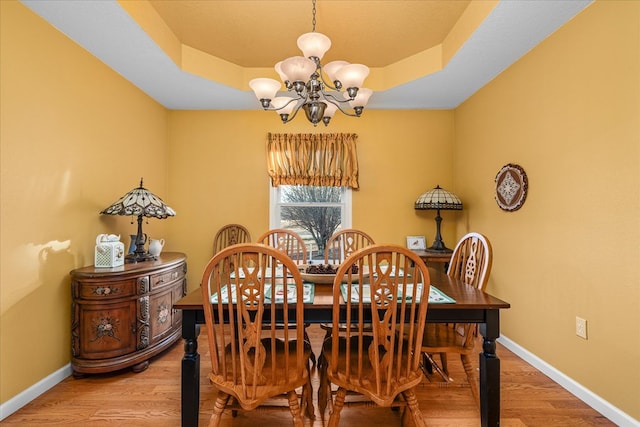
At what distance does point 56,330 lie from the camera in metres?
A: 2.22

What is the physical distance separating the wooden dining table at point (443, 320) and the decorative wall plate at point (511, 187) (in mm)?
1348

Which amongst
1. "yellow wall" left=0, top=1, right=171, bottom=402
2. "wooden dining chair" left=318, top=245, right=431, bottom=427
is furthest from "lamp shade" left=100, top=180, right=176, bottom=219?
"wooden dining chair" left=318, top=245, right=431, bottom=427

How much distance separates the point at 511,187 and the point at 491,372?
1706 millimetres

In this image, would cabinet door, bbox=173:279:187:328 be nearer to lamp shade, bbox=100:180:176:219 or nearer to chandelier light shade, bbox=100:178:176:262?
chandelier light shade, bbox=100:178:176:262

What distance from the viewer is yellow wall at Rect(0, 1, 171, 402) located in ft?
6.24

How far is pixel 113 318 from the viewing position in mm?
2254

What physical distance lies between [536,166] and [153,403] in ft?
10.4

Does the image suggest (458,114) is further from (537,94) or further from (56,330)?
(56,330)

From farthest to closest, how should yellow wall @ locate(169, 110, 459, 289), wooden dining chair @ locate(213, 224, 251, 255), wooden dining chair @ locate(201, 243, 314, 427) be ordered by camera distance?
yellow wall @ locate(169, 110, 459, 289) → wooden dining chair @ locate(213, 224, 251, 255) → wooden dining chair @ locate(201, 243, 314, 427)

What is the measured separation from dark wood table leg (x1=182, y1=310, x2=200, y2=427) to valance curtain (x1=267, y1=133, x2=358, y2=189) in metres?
2.29

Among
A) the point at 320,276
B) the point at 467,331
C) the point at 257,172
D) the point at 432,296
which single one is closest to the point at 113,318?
the point at 320,276

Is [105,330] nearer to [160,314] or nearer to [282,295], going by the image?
[160,314]

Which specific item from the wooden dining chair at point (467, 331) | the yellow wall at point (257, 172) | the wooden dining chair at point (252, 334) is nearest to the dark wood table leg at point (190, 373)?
the wooden dining chair at point (252, 334)

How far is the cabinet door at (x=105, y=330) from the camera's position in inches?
87.1
